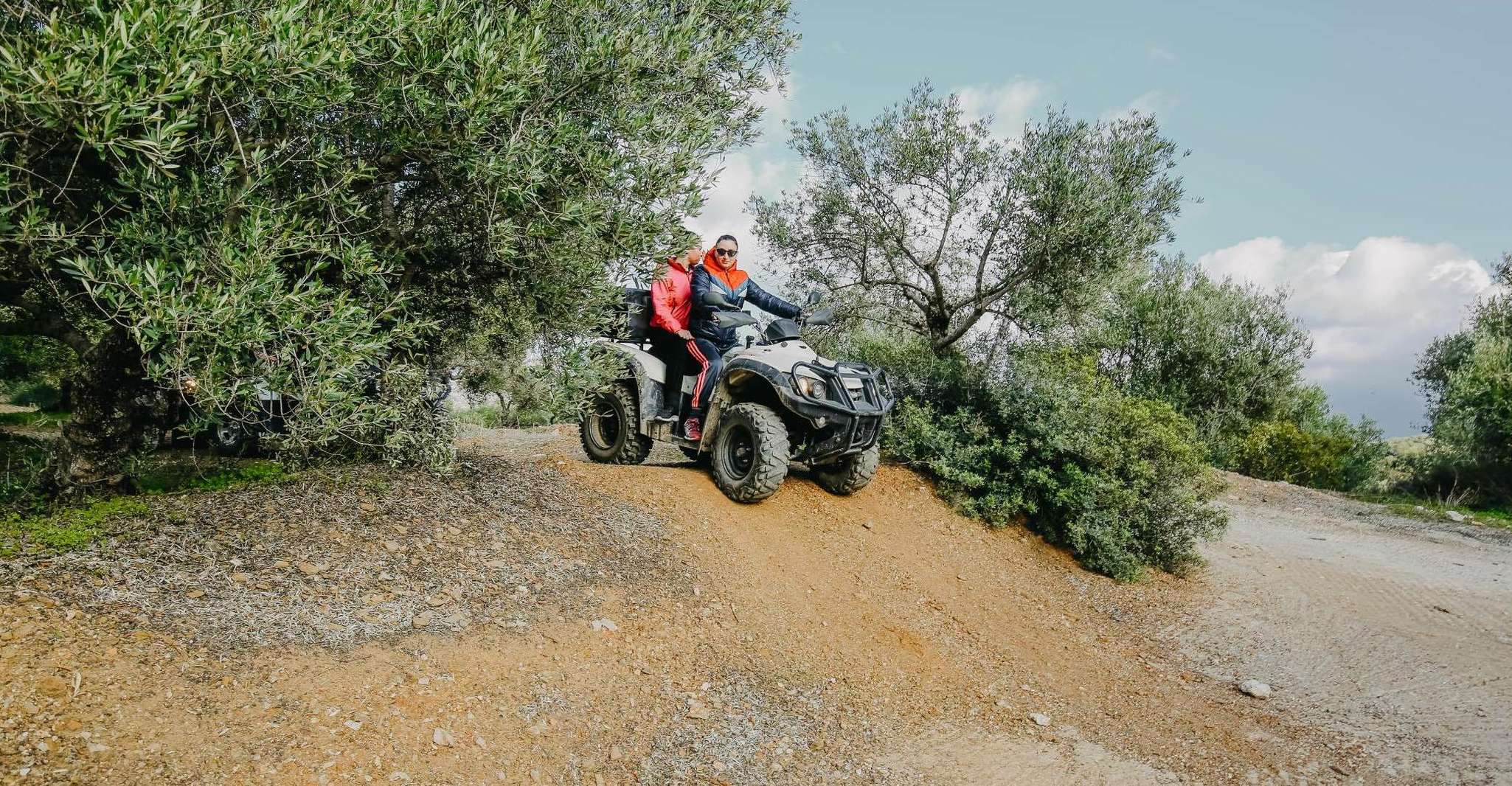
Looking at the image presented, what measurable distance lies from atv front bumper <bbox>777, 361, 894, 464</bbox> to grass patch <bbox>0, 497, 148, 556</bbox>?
575cm

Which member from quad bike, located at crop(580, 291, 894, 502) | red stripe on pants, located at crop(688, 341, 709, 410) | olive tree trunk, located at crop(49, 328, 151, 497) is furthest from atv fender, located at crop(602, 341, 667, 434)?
olive tree trunk, located at crop(49, 328, 151, 497)

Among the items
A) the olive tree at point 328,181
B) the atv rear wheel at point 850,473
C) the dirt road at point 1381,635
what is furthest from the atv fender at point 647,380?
the dirt road at point 1381,635

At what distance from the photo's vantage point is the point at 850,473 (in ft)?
31.8

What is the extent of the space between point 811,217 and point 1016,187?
334 centimetres

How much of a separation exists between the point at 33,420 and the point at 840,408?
19555mm

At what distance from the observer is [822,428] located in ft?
29.2

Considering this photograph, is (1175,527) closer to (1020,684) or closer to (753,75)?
(1020,684)

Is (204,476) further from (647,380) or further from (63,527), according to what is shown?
(647,380)

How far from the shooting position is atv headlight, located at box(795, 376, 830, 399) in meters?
8.52

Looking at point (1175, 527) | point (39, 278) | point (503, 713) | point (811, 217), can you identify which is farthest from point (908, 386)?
→ point (39, 278)

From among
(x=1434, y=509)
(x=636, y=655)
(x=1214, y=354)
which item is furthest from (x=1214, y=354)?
(x=636, y=655)

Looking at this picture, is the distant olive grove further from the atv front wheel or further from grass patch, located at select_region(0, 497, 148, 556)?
grass patch, located at select_region(0, 497, 148, 556)

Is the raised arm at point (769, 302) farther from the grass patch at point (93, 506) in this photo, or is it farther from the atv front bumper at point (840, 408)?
the grass patch at point (93, 506)

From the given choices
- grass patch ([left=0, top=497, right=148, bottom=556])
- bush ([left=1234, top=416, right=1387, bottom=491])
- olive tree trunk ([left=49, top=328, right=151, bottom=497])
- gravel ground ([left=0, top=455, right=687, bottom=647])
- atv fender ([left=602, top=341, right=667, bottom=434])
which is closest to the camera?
gravel ground ([left=0, top=455, right=687, bottom=647])
